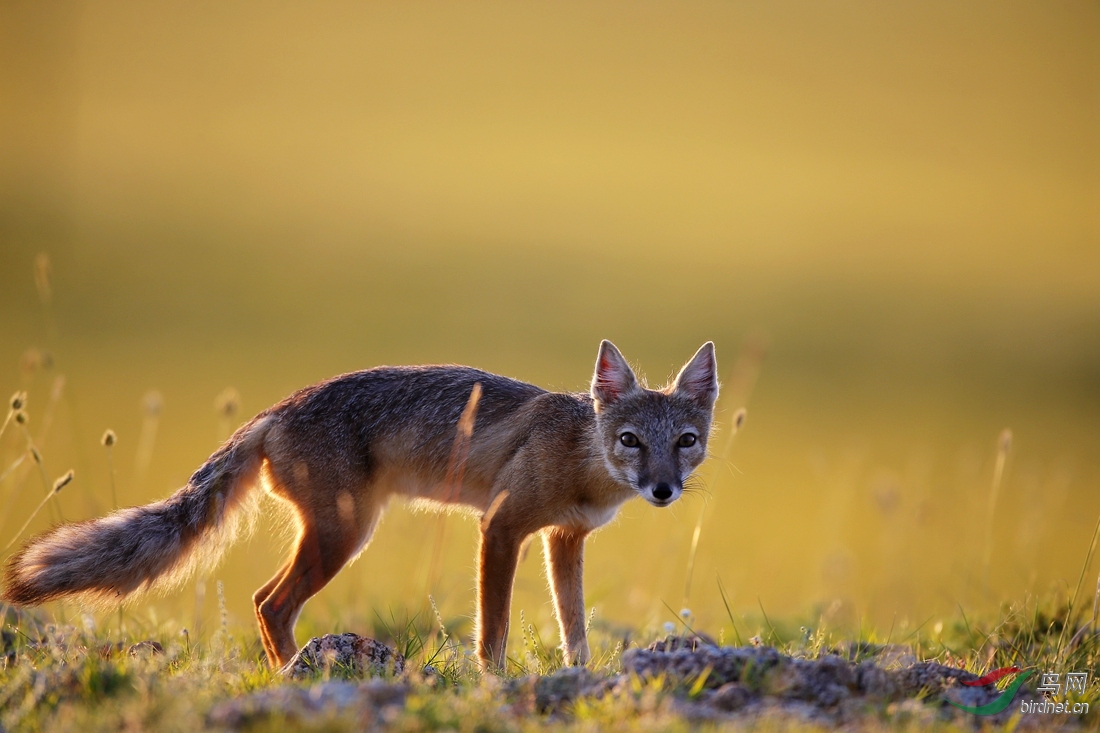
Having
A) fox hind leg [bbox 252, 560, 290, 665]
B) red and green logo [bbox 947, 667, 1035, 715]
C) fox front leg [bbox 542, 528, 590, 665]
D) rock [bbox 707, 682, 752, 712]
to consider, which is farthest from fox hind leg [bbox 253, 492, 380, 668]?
red and green logo [bbox 947, 667, 1035, 715]


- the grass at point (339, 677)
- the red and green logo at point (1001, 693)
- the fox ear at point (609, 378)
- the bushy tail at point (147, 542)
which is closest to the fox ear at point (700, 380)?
the fox ear at point (609, 378)

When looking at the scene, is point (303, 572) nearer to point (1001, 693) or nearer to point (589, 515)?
point (589, 515)

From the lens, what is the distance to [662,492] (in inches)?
211

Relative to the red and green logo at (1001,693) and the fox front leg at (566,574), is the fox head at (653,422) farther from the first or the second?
the red and green logo at (1001,693)

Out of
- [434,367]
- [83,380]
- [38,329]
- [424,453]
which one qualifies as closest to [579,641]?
[424,453]

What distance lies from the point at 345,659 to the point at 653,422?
93.7 inches

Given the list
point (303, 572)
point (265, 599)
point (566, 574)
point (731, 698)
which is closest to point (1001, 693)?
point (731, 698)

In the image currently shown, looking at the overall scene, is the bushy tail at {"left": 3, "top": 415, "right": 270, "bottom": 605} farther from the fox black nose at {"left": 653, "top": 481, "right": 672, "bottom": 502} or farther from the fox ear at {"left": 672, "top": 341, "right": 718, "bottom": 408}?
the fox ear at {"left": 672, "top": 341, "right": 718, "bottom": 408}

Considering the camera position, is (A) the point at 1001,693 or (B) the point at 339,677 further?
(B) the point at 339,677

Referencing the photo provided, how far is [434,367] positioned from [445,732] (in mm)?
3699

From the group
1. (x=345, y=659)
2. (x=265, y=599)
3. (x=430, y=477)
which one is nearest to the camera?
(x=345, y=659)

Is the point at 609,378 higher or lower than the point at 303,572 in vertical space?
higher

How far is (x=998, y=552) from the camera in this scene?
43.2ft

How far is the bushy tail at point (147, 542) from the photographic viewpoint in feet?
16.2
